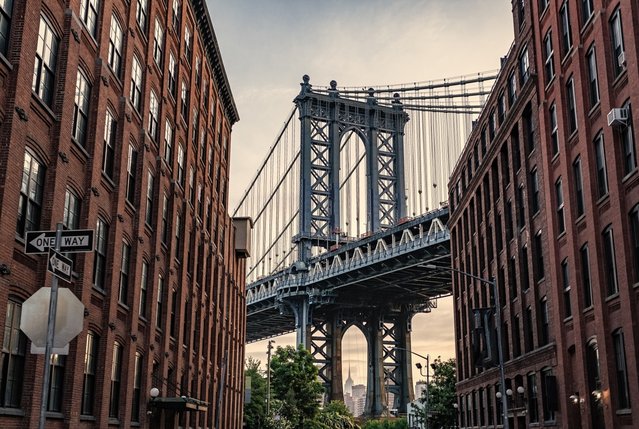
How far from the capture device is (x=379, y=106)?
118250 mm

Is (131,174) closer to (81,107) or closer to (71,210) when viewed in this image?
(81,107)

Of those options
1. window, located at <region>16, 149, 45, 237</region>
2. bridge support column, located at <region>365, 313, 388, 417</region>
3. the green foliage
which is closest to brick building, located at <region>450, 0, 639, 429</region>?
window, located at <region>16, 149, 45, 237</region>

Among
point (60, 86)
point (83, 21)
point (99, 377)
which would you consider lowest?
point (99, 377)

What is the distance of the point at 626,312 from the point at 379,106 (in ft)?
312

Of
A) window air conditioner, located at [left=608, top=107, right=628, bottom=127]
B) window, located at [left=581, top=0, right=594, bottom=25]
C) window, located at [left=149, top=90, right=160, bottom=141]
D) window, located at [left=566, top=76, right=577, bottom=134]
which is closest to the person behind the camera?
window air conditioner, located at [left=608, top=107, right=628, bottom=127]

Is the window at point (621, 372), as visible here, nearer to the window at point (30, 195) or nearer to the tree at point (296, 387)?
the window at point (30, 195)

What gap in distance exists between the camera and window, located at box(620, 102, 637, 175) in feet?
83.9

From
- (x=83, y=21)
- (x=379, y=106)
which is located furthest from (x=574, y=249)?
(x=379, y=106)

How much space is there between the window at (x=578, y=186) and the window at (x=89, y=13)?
18.7 metres

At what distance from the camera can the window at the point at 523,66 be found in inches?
1549

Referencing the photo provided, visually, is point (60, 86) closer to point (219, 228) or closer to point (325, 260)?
point (219, 228)

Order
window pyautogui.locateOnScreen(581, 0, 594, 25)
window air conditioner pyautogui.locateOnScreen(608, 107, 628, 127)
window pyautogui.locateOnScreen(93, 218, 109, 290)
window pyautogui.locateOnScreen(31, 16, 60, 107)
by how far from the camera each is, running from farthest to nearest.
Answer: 1. window pyautogui.locateOnScreen(581, 0, 594, 25)
2. window air conditioner pyautogui.locateOnScreen(608, 107, 628, 127)
3. window pyautogui.locateOnScreen(93, 218, 109, 290)
4. window pyautogui.locateOnScreen(31, 16, 60, 107)

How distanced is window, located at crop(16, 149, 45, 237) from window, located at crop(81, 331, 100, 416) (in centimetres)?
554

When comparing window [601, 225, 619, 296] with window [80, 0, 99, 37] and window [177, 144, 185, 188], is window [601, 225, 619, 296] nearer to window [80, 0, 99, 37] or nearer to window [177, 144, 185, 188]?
window [80, 0, 99, 37]
